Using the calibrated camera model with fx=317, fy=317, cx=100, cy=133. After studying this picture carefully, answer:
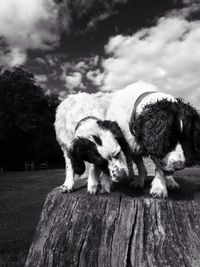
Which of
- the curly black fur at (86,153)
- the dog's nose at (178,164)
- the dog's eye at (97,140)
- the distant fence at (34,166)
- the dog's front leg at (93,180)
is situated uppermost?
the distant fence at (34,166)

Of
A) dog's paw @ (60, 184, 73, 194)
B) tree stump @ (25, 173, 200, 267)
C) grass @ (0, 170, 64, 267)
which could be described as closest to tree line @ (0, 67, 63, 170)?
grass @ (0, 170, 64, 267)

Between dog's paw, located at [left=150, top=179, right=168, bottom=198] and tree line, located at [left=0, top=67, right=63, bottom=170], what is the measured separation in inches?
1526

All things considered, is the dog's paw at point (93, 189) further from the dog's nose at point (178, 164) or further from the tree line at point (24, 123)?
the tree line at point (24, 123)

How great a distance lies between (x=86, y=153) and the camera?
13.1ft

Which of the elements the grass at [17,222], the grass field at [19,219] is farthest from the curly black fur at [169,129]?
the grass at [17,222]

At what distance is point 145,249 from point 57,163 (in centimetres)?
4688

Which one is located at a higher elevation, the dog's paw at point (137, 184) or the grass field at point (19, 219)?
the dog's paw at point (137, 184)

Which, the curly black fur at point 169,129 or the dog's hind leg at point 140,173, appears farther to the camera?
the dog's hind leg at point 140,173

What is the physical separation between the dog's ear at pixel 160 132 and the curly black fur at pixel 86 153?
64 cm

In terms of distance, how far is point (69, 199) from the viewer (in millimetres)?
4020

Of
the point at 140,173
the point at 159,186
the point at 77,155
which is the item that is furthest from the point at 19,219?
the point at 159,186

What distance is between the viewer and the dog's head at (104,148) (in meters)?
3.80

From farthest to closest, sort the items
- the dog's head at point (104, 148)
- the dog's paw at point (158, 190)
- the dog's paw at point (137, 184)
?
the dog's paw at point (137, 184)
the dog's head at point (104, 148)
the dog's paw at point (158, 190)

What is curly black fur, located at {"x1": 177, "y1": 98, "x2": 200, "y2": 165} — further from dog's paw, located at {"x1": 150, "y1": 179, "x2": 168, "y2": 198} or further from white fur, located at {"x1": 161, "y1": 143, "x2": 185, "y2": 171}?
dog's paw, located at {"x1": 150, "y1": 179, "x2": 168, "y2": 198}
